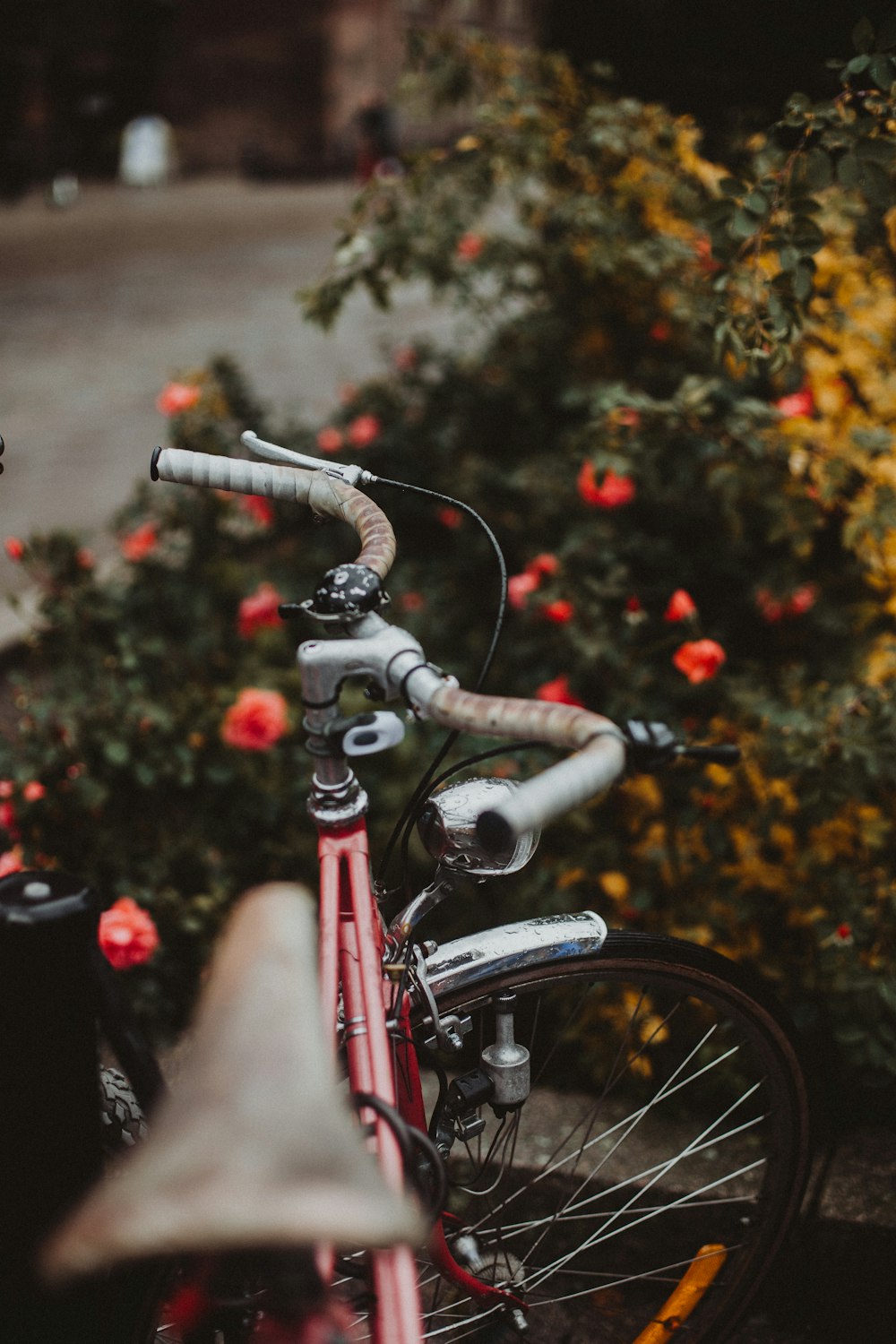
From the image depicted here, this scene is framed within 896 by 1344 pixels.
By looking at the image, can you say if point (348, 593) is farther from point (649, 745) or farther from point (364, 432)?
point (364, 432)

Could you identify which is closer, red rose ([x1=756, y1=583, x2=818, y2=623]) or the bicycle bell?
the bicycle bell

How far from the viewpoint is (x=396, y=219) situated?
3.17 metres

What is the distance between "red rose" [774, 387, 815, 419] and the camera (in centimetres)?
241

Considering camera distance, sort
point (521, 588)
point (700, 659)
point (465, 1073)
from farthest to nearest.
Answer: point (521, 588) → point (700, 659) → point (465, 1073)

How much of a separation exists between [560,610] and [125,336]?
20.6ft

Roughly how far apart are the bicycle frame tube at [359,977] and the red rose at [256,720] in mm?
1196

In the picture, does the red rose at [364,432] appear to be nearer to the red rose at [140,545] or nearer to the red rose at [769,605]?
the red rose at [140,545]

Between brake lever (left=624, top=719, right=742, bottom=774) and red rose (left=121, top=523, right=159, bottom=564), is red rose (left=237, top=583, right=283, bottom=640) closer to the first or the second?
red rose (left=121, top=523, right=159, bottom=564)

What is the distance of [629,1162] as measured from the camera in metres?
1.88

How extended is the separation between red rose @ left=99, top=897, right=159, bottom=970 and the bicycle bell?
776mm

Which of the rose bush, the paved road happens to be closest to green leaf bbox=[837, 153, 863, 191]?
the rose bush

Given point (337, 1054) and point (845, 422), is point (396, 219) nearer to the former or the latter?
point (845, 422)

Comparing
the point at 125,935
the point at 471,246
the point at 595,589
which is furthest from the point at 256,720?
the point at 471,246

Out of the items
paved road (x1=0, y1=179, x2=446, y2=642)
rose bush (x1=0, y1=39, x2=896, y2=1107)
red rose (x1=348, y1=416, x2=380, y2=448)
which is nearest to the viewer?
rose bush (x1=0, y1=39, x2=896, y2=1107)
